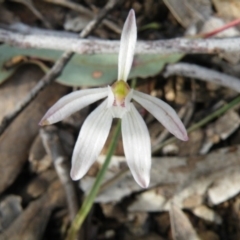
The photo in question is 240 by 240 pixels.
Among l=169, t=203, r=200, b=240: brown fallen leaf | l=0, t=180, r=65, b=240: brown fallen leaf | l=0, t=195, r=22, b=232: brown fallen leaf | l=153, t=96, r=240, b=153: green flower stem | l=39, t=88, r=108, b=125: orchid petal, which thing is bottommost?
l=169, t=203, r=200, b=240: brown fallen leaf

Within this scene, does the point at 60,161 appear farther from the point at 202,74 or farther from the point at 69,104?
the point at 202,74

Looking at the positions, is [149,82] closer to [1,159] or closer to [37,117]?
[37,117]

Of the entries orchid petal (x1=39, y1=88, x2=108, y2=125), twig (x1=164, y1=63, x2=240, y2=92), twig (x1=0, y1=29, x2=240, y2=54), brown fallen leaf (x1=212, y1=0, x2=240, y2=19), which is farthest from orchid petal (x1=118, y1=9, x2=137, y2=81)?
brown fallen leaf (x1=212, y1=0, x2=240, y2=19)

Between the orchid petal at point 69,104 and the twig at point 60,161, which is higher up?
the orchid petal at point 69,104

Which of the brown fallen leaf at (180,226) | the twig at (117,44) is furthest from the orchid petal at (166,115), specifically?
the brown fallen leaf at (180,226)

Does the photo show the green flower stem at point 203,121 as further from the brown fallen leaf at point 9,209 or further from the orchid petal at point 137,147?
the brown fallen leaf at point 9,209

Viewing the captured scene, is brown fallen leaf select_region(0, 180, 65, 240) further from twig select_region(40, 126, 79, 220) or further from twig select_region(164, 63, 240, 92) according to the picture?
twig select_region(164, 63, 240, 92)

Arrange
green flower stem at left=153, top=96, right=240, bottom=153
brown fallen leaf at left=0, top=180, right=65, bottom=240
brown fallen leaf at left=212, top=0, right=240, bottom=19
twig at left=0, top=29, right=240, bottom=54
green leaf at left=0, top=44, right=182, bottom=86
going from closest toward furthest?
twig at left=0, top=29, right=240, bottom=54 → brown fallen leaf at left=0, top=180, right=65, bottom=240 → green flower stem at left=153, top=96, right=240, bottom=153 → green leaf at left=0, top=44, right=182, bottom=86 → brown fallen leaf at left=212, top=0, right=240, bottom=19

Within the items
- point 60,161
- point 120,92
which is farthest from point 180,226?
point 120,92
